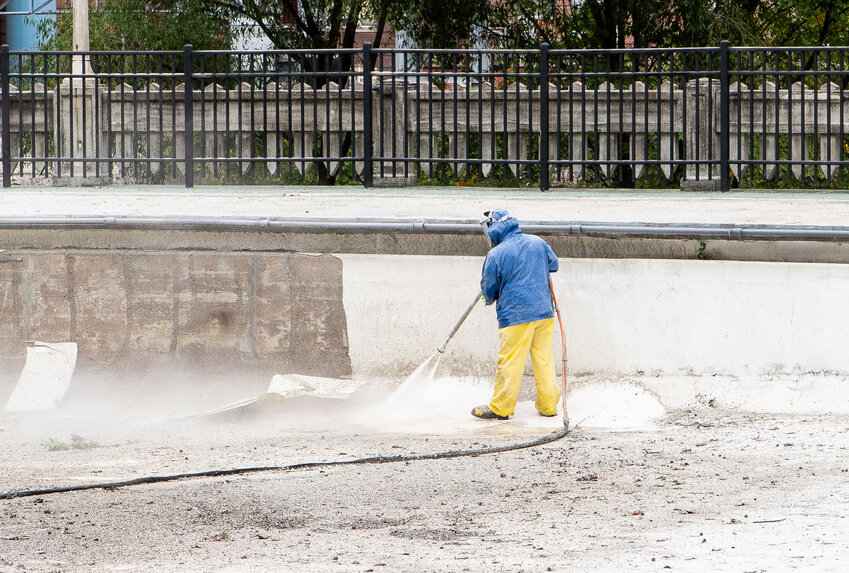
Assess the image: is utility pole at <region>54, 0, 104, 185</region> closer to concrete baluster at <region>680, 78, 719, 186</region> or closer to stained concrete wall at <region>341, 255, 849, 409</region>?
stained concrete wall at <region>341, 255, 849, 409</region>

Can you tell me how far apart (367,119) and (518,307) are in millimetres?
5497

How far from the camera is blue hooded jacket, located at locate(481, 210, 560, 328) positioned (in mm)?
8922

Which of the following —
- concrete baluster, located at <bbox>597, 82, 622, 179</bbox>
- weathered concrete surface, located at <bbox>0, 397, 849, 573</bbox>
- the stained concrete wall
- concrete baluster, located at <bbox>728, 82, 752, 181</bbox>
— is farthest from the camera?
concrete baluster, located at <bbox>597, 82, 622, 179</bbox>

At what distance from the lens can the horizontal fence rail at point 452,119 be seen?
13.2 m

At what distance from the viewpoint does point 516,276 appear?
8.93 m

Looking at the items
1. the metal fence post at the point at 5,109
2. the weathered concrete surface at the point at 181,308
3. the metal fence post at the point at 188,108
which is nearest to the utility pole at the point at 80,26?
the metal fence post at the point at 5,109

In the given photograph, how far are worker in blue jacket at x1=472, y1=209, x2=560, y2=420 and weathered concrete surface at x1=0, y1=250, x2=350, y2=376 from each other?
171 centimetres

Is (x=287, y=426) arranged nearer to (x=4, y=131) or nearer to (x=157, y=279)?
(x=157, y=279)

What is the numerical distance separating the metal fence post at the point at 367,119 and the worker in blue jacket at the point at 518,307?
501 cm

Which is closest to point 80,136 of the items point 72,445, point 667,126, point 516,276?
point 667,126

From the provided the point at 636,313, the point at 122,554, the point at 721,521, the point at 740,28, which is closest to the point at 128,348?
the point at 636,313

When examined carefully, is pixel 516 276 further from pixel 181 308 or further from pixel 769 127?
pixel 769 127

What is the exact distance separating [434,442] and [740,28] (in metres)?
13.0

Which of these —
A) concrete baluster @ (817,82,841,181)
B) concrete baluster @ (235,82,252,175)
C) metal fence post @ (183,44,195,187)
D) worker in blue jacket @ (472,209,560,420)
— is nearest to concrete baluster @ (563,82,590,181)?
concrete baluster @ (817,82,841,181)
